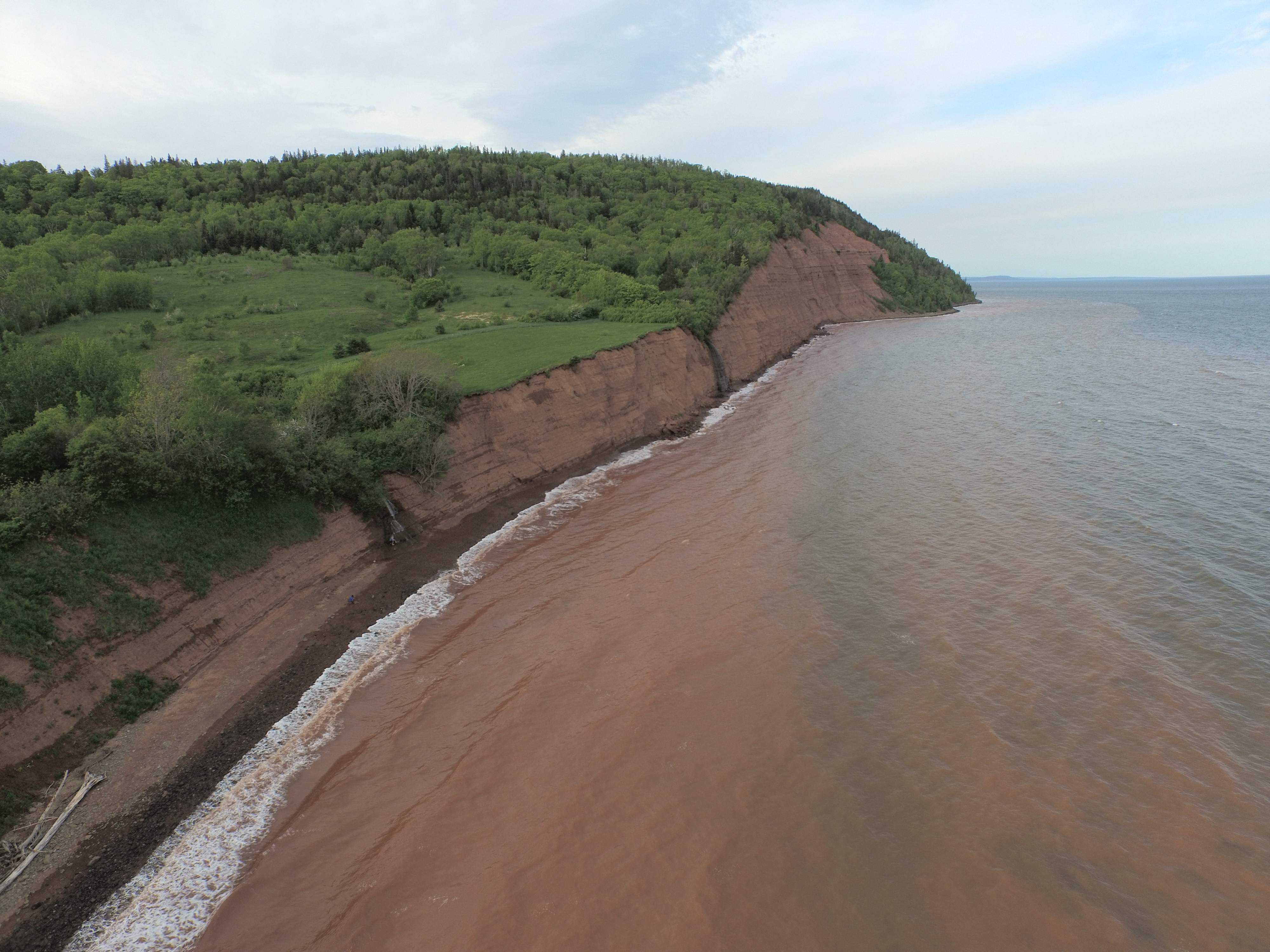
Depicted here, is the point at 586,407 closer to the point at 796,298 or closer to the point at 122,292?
the point at 122,292

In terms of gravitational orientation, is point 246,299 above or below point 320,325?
above

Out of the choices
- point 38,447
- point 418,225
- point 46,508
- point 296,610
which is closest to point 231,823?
point 296,610

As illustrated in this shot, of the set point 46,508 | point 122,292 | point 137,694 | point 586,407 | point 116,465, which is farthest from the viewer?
point 122,292

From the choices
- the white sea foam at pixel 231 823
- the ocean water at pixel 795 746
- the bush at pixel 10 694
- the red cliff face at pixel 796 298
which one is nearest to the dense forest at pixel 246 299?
the bush at pixel 10 694

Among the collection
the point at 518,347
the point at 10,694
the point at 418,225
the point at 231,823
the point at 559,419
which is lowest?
the point at 231,823

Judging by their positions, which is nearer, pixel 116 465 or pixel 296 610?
pixel 116 465

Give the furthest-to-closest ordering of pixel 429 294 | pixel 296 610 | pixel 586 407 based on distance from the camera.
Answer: pixel 429 294 → pixel 586 407 → pixel 296 610

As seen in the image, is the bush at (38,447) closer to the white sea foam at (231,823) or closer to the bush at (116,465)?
the bush at (116,465)
